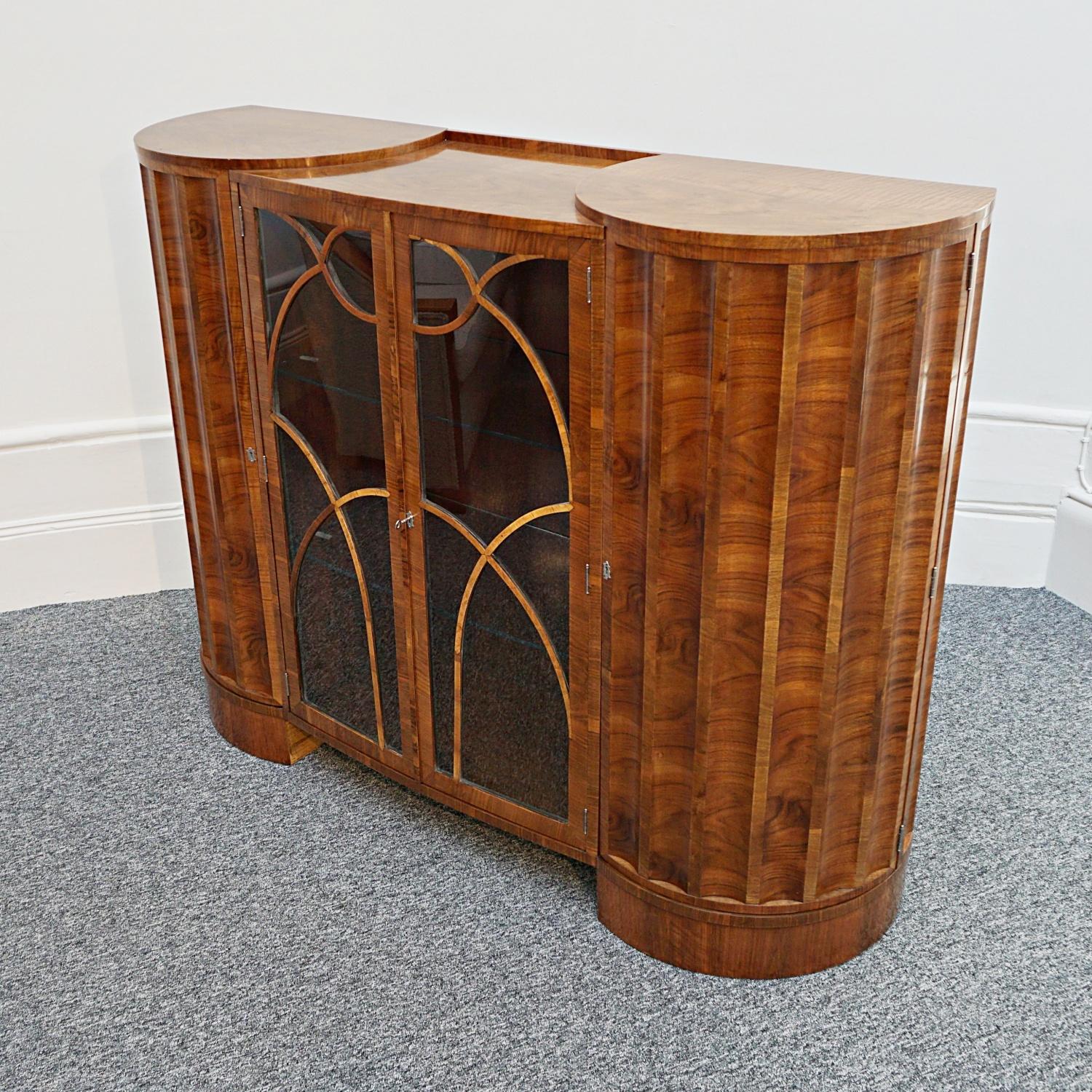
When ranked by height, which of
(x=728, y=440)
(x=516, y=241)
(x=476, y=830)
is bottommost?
(x=476, y=830)

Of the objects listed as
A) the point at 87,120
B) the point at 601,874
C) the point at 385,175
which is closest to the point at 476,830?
the point at 601,874

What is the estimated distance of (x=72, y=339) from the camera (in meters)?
2.84

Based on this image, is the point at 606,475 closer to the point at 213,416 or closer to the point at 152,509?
the point at 213,416

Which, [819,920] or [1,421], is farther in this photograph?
[1,421]

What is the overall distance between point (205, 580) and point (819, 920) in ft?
4.30

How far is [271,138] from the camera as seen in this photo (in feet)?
7.07

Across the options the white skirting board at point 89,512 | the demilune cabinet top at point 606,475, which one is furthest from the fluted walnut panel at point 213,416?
the white skirting board at point 89,512

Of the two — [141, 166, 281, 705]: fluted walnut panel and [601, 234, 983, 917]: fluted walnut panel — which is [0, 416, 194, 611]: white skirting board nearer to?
[141, 166, 281, 705]: fluted walnut panel

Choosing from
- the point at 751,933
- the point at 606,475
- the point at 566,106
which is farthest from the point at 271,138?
the point at 751,933

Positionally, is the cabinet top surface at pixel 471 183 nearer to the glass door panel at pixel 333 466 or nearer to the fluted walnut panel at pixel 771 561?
the glass door panel at pixel 333 466

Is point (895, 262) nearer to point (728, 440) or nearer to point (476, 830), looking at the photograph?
point (728, 440)

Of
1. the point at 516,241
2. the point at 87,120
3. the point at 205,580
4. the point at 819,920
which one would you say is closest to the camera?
the point at 516,241

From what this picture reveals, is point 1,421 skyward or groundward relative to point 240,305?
groundward

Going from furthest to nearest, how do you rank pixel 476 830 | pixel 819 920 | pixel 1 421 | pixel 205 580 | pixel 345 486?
pixel 1 421
pixel 205 580
pixel 476 830
pixel 345 486
pixel 819 920
